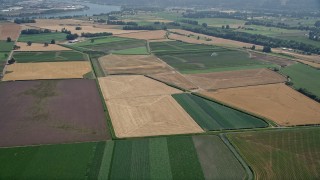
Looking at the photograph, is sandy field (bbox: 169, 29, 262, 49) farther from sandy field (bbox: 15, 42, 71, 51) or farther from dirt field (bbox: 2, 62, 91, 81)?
dirt field (bbox: 2, 62, 91, 81)

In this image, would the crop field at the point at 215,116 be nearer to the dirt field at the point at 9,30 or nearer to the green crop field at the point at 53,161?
the green crop field at the point at 53,161

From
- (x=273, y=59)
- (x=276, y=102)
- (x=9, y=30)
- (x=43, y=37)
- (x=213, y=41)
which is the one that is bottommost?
(x=276, y=102)

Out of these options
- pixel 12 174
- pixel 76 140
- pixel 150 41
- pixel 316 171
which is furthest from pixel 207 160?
pixel 150 41

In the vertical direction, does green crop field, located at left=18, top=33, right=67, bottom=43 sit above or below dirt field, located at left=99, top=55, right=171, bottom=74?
above

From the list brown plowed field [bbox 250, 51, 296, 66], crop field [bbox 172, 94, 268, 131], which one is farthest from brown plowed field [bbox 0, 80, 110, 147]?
brown plowed field [bbox 250, 51, 296, 66]

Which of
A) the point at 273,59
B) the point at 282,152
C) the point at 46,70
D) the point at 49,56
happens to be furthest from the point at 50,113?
the point at 273,59

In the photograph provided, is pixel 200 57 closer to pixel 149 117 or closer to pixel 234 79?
pixel 234 79
